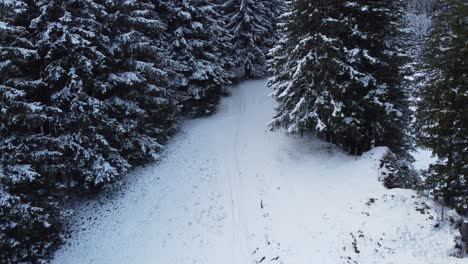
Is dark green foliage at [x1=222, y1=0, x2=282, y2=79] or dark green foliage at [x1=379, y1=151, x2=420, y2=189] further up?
dark green foliage at [x1=222, y1=0, x2=282, y2=79]

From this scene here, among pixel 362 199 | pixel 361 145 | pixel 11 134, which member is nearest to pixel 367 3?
pixel 361 145

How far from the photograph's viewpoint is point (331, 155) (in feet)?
58.0

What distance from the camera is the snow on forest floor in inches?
444

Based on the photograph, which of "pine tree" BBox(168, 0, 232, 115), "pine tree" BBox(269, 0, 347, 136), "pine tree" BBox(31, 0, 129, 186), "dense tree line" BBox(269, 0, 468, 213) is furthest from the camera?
"pine tree" BBox(168, 0, 232, 115)

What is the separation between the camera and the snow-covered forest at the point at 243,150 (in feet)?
37.4

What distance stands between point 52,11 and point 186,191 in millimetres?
10475

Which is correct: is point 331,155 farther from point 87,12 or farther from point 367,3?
point 87,12

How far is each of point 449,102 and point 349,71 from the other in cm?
528

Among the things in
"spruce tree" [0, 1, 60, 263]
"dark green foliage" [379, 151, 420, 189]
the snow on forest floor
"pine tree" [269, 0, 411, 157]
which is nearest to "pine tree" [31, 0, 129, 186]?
"spruce tree" [0, 1, 60, 263]

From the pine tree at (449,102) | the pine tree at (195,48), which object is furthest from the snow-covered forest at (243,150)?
the pine tree at (195,48)

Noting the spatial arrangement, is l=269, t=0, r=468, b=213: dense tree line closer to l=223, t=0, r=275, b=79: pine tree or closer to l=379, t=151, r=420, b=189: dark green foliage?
l=379, t=151, r=420, b=189: dark green foliage

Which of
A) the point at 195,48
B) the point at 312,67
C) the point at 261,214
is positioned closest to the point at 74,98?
the point at 261,214

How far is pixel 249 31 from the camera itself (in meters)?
33.7

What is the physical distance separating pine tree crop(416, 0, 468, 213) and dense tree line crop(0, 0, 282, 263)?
520 inches
